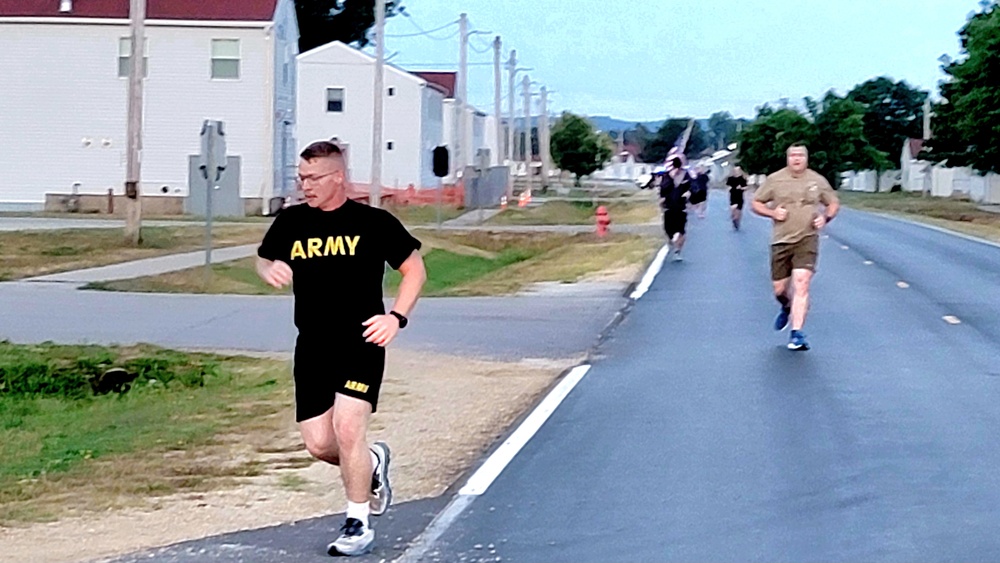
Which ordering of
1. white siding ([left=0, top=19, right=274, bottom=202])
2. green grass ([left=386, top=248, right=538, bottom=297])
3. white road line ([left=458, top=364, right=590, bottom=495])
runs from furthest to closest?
white siding ([left=0, top=19, right=274, bottom=202])
green grass ([left=386, top=248, right=538, bottom=297])
white road line ([left=458, top=364, right=590, bottom=495])

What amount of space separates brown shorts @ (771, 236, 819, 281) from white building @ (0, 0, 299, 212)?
38790mm

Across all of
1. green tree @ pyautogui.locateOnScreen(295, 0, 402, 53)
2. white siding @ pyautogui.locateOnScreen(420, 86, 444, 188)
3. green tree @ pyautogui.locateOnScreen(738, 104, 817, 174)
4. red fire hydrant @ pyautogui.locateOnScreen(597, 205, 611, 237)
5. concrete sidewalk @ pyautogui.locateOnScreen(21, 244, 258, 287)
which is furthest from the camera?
green tree @ pyautogui.locateOnScreen(738, 104, 817, 174)

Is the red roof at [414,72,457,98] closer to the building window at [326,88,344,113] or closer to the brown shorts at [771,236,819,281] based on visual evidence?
the building window at [326,88,344,113]

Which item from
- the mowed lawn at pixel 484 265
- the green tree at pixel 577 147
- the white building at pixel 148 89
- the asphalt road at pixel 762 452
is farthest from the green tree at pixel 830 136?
the asphalt road at pixel 762 452

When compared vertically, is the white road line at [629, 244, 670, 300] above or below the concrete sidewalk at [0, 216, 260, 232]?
below

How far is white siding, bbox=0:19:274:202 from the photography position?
5422cm

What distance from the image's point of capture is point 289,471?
1009 cm

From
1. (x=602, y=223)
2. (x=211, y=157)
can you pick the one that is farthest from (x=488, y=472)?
(x=602, y=223)

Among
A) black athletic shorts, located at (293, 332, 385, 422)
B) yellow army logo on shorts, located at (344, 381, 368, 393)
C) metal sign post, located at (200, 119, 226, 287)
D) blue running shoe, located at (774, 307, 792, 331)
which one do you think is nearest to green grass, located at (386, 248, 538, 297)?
metal sign post, located at (200, 119, 226, 287)

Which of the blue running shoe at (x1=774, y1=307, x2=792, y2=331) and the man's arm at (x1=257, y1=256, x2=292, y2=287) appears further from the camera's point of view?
the blue running shoe at (x1=774, y1=307, x2=792, y2=331)

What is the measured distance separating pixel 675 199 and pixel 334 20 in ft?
196

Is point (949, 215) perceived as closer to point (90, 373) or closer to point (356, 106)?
point (356, 106)

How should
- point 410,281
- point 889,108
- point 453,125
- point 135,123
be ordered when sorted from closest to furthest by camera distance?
point 410,281
point 135,123
point 453,125
point 889,108

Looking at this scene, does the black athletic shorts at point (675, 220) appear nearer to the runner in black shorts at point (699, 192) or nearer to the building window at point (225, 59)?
the runner in black shorts at point (699, 192)
